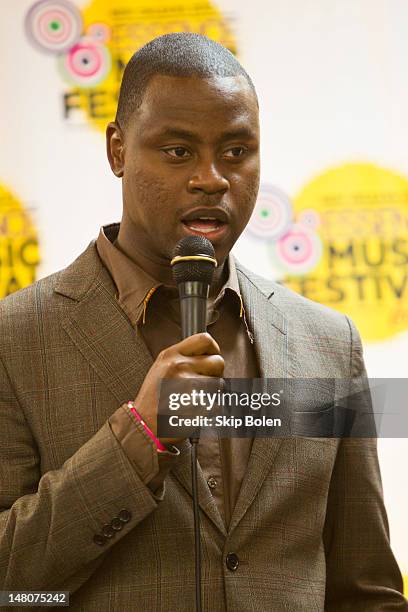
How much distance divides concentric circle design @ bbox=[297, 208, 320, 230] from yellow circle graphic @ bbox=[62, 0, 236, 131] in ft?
1.57

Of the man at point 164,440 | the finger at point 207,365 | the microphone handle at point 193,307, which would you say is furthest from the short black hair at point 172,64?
the finger at point 207,365

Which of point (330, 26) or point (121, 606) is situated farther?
point (330, 26)

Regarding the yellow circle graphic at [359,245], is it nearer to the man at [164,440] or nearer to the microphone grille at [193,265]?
the man at [164,440]

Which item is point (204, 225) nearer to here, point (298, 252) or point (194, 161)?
point (194, 161)

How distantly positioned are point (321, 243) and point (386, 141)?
33 cm

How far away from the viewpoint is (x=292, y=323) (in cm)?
191

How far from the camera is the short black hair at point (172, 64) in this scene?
5.56 feet

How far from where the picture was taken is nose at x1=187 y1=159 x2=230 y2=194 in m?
1.60

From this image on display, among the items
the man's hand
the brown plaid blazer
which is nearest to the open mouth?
the brown plaid blazer

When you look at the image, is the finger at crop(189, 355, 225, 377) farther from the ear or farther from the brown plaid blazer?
the ear

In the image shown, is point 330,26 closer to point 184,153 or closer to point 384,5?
point 384,5

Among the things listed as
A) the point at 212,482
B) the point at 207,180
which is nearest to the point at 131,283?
the point at 207,180

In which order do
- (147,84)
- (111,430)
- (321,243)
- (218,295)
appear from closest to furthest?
(111,430) < (147,84) < (218,295) < (321,243)

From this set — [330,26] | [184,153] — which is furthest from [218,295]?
[330,26]
